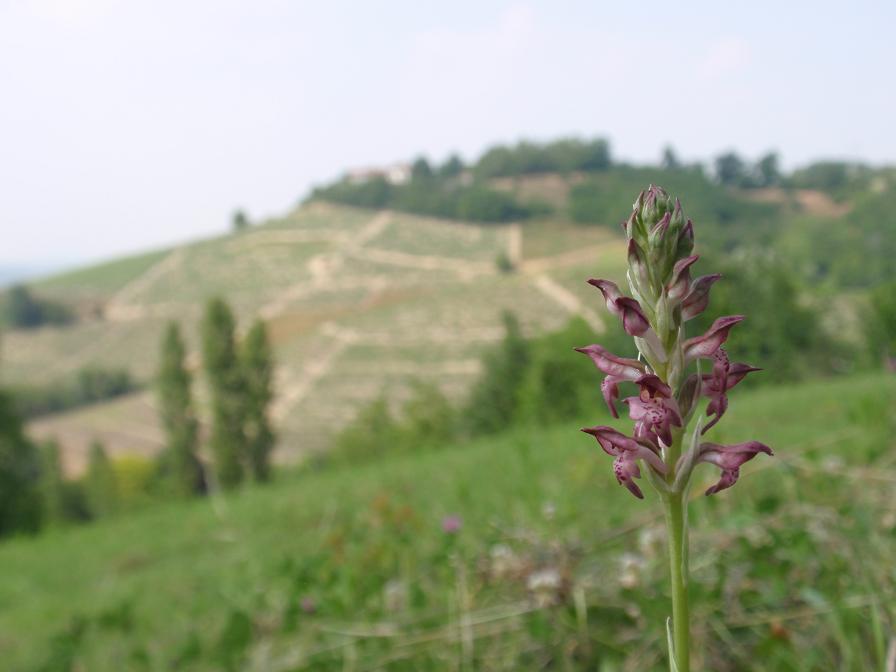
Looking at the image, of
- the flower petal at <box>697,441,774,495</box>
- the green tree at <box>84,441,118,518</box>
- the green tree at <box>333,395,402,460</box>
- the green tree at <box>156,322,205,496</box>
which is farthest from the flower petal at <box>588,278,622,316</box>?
the green tree at <box>84,441,118,518</box>

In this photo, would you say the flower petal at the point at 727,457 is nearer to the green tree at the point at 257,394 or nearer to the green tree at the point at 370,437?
the green tree at the point at 257,394

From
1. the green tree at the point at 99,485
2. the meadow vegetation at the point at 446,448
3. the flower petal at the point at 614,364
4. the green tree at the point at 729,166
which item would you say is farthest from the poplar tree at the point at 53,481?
the flower petal at the point at 614,364

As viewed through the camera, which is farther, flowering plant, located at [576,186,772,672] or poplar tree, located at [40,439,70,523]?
poplar tree, located at [40,439,70,523]

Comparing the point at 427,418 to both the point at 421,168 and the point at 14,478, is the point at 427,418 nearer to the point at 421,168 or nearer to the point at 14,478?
the point at 14,478

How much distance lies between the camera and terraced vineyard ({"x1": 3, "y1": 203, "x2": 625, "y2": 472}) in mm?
82125

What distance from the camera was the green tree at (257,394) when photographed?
42156 millimetres

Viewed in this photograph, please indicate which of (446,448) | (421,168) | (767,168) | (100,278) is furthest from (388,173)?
(446,448)

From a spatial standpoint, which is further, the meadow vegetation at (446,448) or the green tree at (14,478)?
the green tree at (14,478)

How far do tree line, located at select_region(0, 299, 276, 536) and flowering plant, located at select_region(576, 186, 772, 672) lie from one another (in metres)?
38.2

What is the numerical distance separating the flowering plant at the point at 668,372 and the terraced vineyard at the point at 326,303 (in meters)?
62.7

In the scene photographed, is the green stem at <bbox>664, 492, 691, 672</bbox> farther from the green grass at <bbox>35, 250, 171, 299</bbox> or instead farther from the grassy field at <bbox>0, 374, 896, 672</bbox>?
the green grass at <bbox>35, 250, 171, 299</bbox>

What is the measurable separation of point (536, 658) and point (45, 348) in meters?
124

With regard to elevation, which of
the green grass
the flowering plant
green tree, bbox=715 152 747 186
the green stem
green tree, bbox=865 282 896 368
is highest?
green tree, bbox=715 152 747 186

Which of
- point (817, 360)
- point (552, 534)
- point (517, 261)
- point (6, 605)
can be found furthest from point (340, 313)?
point (552, 534)
